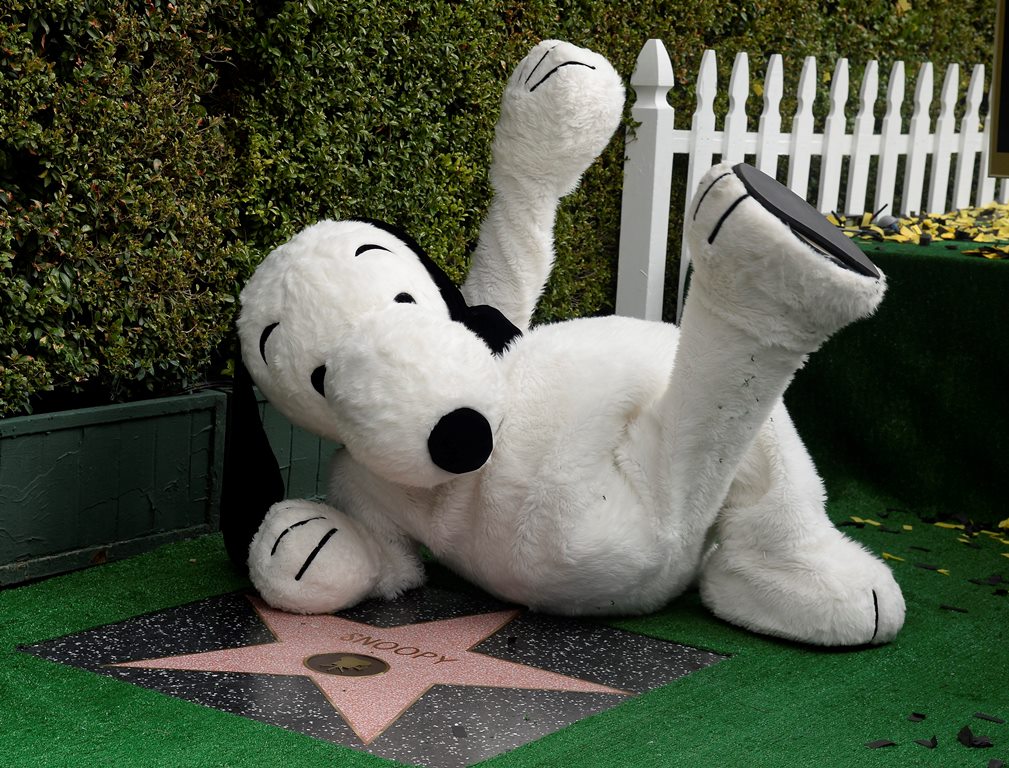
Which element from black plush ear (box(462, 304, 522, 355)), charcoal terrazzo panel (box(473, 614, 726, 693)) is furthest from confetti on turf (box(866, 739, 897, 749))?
black plush ear (box(462, 304, 522, 355))

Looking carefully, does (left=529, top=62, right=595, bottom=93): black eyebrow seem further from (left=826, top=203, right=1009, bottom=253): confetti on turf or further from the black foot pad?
(left=826, top=203, right=1009, bottom=253): confetti on turf

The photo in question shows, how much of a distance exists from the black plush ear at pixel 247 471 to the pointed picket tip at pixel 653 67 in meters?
2.49

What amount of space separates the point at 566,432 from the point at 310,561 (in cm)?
67

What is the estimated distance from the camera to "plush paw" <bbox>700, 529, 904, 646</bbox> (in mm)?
2729

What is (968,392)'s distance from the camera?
13.3 feet

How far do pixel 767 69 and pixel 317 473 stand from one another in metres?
2.88

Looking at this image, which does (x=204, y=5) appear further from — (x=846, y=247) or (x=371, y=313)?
(x=846, y=247)

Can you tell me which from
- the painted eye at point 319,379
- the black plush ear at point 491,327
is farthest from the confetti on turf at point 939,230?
the painted eye at point 319,379

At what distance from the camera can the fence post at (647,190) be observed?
4.79 metres

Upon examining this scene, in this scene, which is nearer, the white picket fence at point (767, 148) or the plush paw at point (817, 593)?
the plush paw at point (817, 593)

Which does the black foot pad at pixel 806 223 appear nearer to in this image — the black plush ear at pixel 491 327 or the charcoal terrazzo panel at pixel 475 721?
the black plush ear at pixel 491 327

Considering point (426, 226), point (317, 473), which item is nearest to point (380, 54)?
point (426, 226)

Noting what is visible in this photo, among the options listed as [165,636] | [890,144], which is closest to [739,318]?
[165,636]

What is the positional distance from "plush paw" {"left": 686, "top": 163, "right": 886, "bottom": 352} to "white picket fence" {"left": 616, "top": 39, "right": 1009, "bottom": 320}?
183 centimetres
